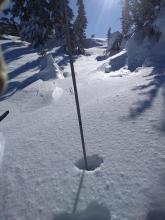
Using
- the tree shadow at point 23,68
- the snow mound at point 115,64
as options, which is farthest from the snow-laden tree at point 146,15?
the tree shadow at point 23,68

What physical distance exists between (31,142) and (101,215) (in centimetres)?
227

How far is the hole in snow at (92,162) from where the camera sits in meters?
3.51

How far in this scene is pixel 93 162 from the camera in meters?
3.60

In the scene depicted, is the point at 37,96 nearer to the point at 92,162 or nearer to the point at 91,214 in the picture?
the point at 92,162

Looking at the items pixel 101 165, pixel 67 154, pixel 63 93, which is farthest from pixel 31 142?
pixel 63 93

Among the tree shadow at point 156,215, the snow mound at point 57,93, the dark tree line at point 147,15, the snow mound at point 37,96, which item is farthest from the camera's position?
the dark tree line at point 147,15

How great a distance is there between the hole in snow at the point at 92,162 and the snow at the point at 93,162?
0.02 m

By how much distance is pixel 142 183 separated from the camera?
9.57 feet

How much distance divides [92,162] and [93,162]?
0.02 metres

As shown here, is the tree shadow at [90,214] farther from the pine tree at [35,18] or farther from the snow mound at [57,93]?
the pine tree at [35,18]

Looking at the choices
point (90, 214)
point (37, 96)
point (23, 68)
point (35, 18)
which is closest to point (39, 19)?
point (35, 18)

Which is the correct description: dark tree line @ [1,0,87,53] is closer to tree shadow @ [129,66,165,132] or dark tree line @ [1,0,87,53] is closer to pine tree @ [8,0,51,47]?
pine tree @ [8,0,51,47]

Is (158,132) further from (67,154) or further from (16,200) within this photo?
(16,200)

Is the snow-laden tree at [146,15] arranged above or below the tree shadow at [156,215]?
above
